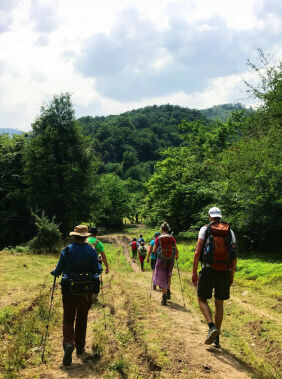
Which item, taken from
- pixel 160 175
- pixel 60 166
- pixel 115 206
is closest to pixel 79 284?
pixel 60 166

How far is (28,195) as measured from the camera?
31.9 meters

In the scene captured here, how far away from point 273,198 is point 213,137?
1013 inches

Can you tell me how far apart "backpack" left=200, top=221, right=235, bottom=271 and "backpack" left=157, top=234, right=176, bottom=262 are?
3802 mm

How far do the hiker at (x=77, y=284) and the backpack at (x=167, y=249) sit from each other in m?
4.01

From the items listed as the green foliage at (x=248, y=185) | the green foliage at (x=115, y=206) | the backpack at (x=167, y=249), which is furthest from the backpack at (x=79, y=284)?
the green foliage at (x=115, y=206)

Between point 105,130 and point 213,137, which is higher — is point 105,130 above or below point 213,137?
above

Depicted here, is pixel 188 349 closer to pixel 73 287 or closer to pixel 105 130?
pixel 73 287

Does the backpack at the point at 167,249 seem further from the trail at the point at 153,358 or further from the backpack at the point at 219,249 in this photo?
the backpack at the point at 219,249

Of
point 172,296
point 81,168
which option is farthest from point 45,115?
point 172,296

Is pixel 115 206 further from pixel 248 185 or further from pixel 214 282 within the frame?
pixel 214 282

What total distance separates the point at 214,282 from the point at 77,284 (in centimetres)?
238

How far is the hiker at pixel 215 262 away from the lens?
207 inches

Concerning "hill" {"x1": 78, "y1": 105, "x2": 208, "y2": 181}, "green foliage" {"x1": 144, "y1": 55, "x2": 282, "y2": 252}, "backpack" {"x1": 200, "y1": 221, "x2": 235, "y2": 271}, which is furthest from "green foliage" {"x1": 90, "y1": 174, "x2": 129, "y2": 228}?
"hill" {"x1": 78, "y1": 105, "x2": 208, "y2": 181}

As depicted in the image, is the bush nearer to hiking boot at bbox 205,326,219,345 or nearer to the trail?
the trail
